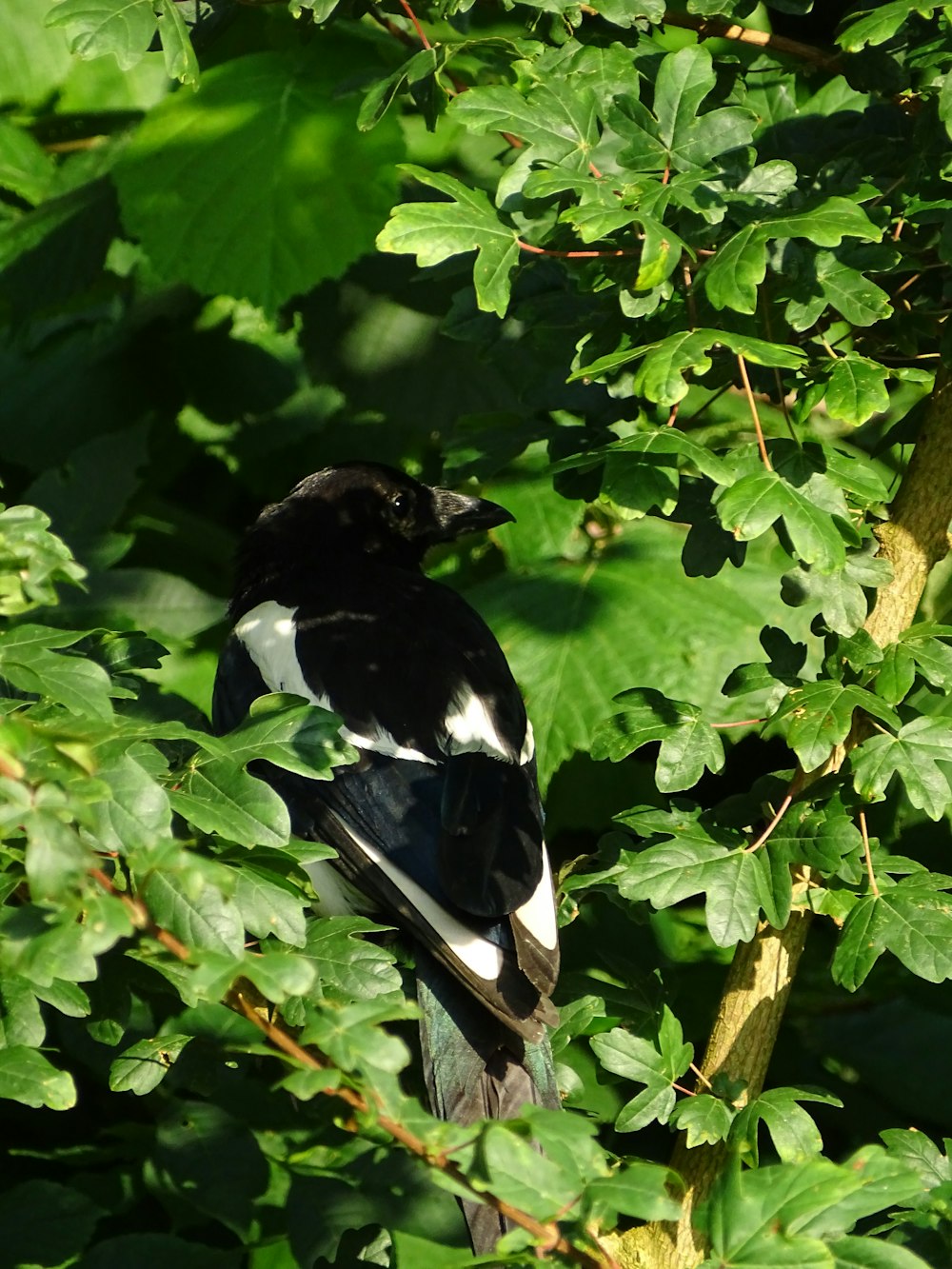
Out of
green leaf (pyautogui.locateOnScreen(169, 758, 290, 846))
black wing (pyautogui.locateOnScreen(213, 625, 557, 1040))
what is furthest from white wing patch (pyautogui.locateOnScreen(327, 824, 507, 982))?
green leaf (pyautogui.locateOnScreen(169, 758, 290, 846))

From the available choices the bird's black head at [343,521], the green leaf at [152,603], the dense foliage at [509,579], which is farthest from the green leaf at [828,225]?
the green leaf at [152,603]

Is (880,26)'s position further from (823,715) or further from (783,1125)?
(783,1125)

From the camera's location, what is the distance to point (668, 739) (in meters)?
1.28

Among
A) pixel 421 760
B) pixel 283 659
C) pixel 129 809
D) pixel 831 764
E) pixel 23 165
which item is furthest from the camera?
pixel 23 165

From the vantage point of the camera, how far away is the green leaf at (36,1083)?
37.1 inches

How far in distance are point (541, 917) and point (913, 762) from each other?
428mm

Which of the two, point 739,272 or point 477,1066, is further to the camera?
point 477,1066

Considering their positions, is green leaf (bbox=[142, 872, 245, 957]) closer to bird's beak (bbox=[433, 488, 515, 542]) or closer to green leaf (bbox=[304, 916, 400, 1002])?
green leaf (bbox=[304, 916, 400, 1002])

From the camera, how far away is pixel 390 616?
1.89 meters

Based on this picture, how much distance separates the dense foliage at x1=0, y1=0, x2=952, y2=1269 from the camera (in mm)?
868

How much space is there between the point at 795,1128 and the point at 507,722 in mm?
708

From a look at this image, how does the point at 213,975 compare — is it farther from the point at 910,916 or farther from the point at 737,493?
the point at 910,916

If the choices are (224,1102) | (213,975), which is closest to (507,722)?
(224,1102)

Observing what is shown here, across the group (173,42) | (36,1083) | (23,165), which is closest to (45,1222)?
(36,1083)
